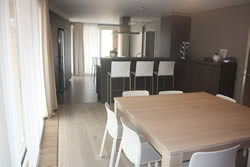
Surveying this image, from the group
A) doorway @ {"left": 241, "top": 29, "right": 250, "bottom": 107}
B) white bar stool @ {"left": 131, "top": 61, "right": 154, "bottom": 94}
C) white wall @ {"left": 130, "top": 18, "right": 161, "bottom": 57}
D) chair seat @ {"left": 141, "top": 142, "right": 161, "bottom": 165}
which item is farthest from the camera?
white wall @ {"left": 130, "top": 18, "right": 161, "bottom": 57}

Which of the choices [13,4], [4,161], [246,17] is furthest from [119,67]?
[4,161]

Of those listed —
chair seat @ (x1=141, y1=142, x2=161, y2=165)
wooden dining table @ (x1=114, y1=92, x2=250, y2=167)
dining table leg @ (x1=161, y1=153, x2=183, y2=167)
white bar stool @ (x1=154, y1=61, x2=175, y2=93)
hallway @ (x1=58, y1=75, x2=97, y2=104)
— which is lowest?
hallway @ (x1=58, y1=75, x2=97, y2=104)

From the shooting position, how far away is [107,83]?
4.91 m

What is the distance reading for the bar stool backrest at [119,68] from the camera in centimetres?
441

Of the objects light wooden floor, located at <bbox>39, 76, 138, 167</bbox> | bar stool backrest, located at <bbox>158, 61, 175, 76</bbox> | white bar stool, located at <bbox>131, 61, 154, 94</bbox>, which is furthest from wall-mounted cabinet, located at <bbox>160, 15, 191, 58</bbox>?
light wooden floor, located at <bbox>39, 76, 138, 167</bbox>

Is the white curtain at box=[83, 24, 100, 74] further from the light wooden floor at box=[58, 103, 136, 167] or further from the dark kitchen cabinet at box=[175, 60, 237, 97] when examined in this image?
the light wooden floor at box=[58, 103, 136, 167]

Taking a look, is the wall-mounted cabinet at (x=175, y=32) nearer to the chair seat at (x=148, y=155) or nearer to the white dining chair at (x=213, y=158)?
the chair seat at (x=148, y=155)

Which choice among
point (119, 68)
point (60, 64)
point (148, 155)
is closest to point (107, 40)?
point (60, 64)

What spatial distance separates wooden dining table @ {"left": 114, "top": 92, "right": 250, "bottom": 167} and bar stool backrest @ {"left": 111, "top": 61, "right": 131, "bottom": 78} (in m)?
2.07

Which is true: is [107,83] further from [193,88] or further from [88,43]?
[88,43]

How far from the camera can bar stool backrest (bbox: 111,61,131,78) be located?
4410 millimetres

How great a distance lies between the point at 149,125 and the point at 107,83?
11.0ft

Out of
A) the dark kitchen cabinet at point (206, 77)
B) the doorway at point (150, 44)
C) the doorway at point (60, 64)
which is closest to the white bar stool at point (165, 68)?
the dark kitchen cabinet at point (206, 77)

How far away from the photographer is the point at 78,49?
29.0 ft
